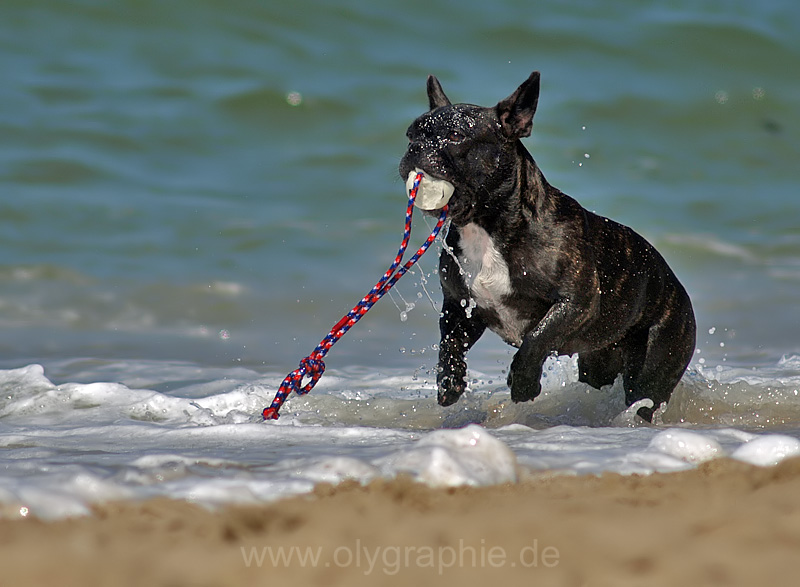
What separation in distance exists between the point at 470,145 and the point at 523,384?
0.96 metres

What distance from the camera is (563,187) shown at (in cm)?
976

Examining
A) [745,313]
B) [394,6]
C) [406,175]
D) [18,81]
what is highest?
[394,6]

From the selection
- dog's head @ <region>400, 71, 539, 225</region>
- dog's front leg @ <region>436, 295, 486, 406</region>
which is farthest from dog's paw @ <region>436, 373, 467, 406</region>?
dog's head @ <region>400, 71, 539, 225</region>

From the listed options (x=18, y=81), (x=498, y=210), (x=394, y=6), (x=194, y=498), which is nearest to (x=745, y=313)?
(x=498, y=210)

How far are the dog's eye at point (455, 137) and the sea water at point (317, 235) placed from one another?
2.30ft

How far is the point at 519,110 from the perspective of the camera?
3.66 meters

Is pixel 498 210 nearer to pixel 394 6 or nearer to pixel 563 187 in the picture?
pixel 563 187

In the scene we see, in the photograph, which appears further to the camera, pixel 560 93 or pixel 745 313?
pixel 560 93

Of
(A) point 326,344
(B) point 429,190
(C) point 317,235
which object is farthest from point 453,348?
(C) point 317,235

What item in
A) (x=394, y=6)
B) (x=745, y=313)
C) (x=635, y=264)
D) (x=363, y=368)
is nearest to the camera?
(x=635, y=264)

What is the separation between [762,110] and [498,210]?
384 inches

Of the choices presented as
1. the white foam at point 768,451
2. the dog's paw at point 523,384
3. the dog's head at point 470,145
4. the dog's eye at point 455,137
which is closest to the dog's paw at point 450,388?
the dog's paw at point 523,384

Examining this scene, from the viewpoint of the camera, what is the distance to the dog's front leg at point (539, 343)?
12.1 ft

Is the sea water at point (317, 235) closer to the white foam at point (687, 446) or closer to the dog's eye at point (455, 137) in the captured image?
the white foam at point (687, 446)
